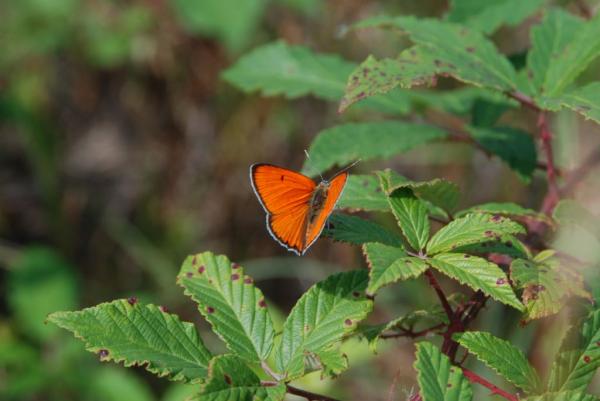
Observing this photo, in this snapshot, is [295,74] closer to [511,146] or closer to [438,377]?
[511,146]

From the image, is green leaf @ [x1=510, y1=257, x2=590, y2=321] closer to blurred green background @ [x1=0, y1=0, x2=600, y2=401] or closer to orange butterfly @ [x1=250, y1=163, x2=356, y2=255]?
orange butterfly @ [x1=250, y1=163, x2=356, y2=255]

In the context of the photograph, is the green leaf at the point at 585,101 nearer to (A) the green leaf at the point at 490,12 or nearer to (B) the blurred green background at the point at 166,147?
(A) the green leaf at the point at 490,12

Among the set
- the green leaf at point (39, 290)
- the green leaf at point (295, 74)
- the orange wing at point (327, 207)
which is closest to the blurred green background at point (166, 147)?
the green leaf at point (39, 290)

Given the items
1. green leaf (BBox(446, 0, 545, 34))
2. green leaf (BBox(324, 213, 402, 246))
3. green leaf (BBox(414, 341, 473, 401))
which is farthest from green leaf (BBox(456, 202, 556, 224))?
green leaf (BBox(446, 0, 545, 34))

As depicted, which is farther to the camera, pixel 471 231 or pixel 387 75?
pixel 387 75

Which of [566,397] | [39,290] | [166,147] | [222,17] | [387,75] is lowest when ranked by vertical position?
[39,290]

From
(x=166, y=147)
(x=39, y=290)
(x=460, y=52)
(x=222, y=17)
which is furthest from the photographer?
(x=166, y=147)

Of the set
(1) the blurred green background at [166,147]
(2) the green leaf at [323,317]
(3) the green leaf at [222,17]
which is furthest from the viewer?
(1) the blurred green background at [166,147]

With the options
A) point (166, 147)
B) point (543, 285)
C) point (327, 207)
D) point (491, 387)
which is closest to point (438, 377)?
point (491, 387)
